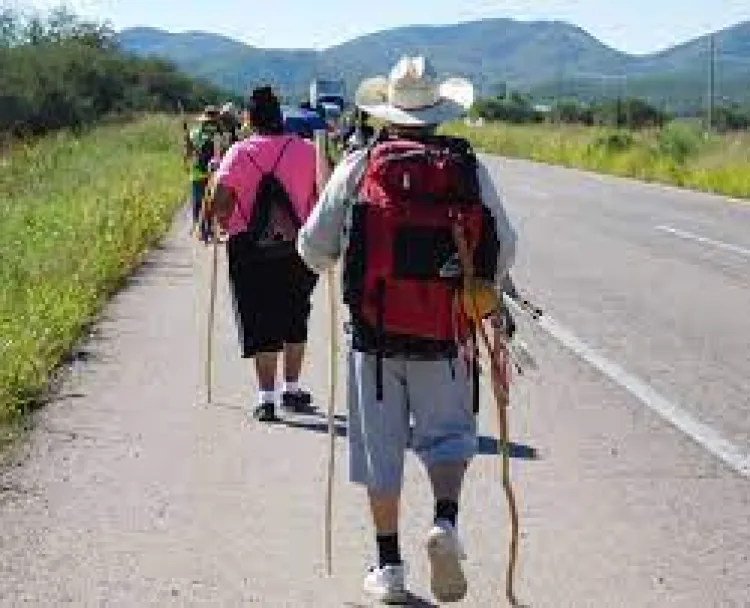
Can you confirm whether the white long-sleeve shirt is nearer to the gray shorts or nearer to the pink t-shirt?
the gray shorts

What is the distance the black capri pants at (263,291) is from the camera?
8.66 metres

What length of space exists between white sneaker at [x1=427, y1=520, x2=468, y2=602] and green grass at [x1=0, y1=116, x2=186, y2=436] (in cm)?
363

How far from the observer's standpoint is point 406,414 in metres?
5.39

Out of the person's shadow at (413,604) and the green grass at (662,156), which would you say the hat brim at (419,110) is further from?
the green grass at (662,156)

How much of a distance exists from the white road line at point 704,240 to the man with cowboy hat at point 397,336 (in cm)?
1326

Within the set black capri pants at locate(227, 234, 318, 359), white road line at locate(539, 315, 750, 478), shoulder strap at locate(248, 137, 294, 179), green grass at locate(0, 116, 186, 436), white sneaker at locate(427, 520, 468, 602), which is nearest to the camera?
white sneaker at locate(427, 520, 468, 602)

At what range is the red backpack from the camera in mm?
4996

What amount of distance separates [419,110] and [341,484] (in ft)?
7.73

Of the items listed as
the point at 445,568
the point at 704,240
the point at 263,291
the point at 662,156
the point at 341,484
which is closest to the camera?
the point at 445,568

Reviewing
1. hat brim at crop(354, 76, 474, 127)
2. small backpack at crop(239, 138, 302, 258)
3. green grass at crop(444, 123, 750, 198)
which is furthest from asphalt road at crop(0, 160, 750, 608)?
green grass at crop(444, 123, 750, 198)

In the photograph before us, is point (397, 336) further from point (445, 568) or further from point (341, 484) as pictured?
point (341, 484)

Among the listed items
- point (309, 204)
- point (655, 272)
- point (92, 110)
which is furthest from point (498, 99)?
point (309, 204)

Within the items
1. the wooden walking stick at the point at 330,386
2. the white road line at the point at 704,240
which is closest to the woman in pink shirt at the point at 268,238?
the wooden walking stick at the point at 330,386

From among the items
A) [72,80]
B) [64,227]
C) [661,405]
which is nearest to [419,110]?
[661,405]
